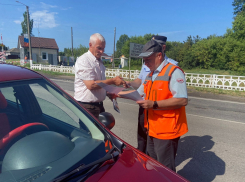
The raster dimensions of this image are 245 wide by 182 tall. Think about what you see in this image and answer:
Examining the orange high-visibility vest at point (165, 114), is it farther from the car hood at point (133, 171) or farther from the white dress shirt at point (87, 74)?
the white dress shirt at point (87, 74)

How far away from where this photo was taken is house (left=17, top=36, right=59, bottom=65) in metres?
39.1

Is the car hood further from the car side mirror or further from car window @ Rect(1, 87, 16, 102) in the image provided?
car window @ Rect(1, 87, 16, 102)

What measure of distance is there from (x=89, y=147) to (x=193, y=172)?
7.26 feet

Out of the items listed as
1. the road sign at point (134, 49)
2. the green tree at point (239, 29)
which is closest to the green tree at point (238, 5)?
the green tree at point (239, 29)

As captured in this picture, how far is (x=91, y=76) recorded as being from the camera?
107 inches

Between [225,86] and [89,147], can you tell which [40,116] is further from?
[225,86]

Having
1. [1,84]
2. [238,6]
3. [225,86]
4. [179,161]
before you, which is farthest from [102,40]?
[238,6]

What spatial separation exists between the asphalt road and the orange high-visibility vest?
48.7 inches

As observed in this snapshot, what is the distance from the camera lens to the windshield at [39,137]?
132 centimetres

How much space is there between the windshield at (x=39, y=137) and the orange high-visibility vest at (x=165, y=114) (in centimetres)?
70

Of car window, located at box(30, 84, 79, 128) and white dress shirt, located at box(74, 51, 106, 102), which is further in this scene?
white dress shirt, located at box(74, 51, 106, 102)

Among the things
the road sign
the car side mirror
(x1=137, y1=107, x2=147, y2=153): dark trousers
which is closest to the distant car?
the car side mirror

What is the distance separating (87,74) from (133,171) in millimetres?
1617

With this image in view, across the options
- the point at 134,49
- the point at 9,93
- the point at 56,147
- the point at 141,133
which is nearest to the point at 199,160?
the point at 141,133
